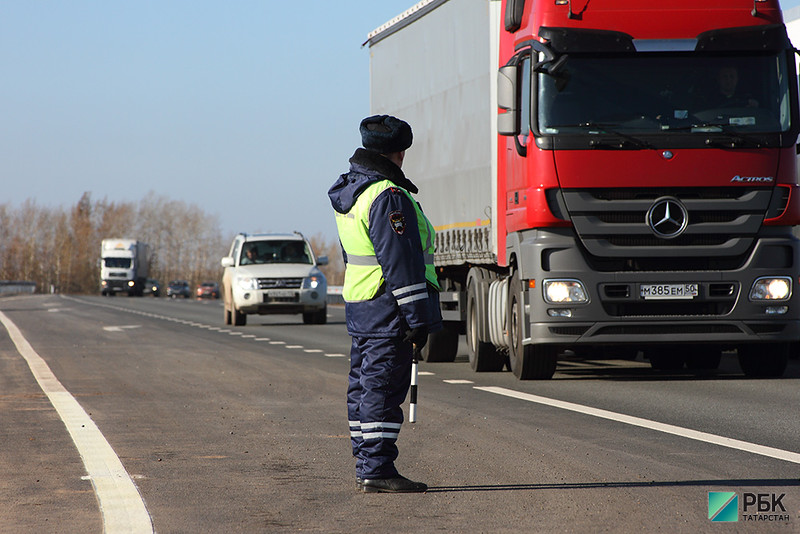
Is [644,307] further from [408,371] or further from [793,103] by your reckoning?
[408,371]

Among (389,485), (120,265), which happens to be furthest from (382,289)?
(120,265)

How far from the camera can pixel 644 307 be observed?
12609 millimetres

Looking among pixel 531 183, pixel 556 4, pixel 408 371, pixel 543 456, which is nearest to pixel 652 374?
pixel 531 183

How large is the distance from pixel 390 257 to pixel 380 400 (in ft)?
2.33

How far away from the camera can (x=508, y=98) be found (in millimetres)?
12594

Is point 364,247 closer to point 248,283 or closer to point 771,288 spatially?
point 771,288

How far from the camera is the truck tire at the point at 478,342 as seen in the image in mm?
15219

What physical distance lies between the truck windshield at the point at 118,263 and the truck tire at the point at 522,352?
7685 centimetres

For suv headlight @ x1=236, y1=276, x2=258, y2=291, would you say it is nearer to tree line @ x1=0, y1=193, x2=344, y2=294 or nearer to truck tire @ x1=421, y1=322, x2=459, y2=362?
truck tire @ x1=421, y1=322, x2=459, y2=362

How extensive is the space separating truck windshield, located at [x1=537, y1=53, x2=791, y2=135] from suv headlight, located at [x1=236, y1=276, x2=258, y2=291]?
1862 centimetres

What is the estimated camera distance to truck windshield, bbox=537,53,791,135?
1233 cm

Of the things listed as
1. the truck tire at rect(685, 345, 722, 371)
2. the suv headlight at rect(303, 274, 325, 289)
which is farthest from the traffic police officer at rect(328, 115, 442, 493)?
the suv headlight at rect(303, 274, 325, 289)

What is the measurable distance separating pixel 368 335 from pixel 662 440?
117 inches

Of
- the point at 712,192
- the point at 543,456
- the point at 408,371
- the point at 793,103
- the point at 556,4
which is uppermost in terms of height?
the point at 556,4
